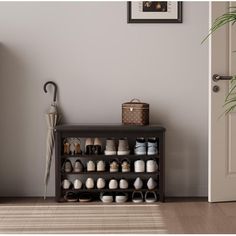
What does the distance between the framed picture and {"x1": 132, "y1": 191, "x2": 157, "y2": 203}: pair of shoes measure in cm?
136

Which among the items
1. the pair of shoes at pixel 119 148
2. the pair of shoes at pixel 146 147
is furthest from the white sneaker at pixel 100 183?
the pair of shoes at pixel 146 147

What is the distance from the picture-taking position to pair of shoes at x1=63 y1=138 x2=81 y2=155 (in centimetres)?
363

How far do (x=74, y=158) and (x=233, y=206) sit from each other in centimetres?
130

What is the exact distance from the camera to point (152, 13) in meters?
3.73

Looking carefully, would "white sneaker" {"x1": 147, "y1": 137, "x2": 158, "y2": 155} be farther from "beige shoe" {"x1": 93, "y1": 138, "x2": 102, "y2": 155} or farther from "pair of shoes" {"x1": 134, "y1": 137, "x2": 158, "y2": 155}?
"beige shoe" {"x1": 93, "y1": 138, "x2": 102, "y2": 155}

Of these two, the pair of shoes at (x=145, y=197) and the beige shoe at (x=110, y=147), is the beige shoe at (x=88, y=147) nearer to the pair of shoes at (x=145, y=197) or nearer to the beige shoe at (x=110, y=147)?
the beige shoe at (x=110, y=147)

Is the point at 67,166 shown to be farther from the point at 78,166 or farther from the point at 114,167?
the point at 114,167

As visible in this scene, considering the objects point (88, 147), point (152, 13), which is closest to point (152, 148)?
point (88, 147)

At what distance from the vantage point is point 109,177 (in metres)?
3.79

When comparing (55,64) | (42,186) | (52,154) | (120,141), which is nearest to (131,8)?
(55,64)

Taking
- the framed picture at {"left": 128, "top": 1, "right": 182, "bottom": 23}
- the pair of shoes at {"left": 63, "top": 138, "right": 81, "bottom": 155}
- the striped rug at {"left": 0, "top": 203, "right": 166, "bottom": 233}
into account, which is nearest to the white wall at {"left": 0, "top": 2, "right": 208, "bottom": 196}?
the framed picture at {"left": 128, "top": 1, "right": 182, "bottom": 23}

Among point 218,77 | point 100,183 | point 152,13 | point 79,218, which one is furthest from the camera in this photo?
point 152,13

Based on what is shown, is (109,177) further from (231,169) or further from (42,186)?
(231,169)

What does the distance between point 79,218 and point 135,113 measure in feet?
3.07
